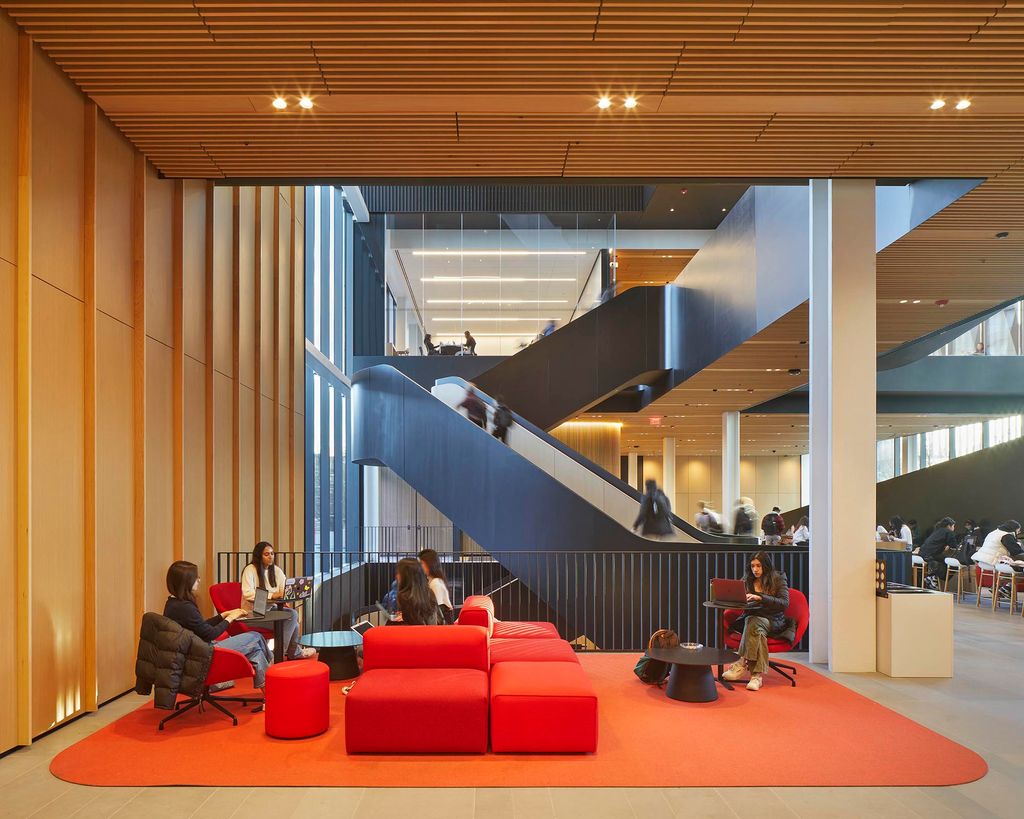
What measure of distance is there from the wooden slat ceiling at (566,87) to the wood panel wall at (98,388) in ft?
1.75

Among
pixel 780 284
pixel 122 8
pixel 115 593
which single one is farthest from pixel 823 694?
pixel 122 8

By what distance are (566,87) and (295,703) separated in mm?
4646

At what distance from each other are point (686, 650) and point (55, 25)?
629cm

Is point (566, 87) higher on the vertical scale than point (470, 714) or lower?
higher

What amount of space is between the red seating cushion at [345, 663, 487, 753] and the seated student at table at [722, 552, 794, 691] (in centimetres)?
277

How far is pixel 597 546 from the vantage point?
11117 mm

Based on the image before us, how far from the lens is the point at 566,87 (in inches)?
231

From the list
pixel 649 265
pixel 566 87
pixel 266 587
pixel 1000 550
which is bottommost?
pixel 1000 550

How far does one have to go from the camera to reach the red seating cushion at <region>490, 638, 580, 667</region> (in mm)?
6410

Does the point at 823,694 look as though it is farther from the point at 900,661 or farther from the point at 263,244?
the point at 263,244

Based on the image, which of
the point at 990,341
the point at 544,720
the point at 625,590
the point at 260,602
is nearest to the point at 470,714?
the point at 544,720

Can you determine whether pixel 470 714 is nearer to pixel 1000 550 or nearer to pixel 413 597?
pixel 413 597

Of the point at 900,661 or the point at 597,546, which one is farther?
the point at 597,546

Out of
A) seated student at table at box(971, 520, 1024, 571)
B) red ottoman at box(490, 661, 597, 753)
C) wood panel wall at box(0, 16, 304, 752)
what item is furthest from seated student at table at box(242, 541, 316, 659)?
seated student at table at box(971, 520, 1024, 571)
